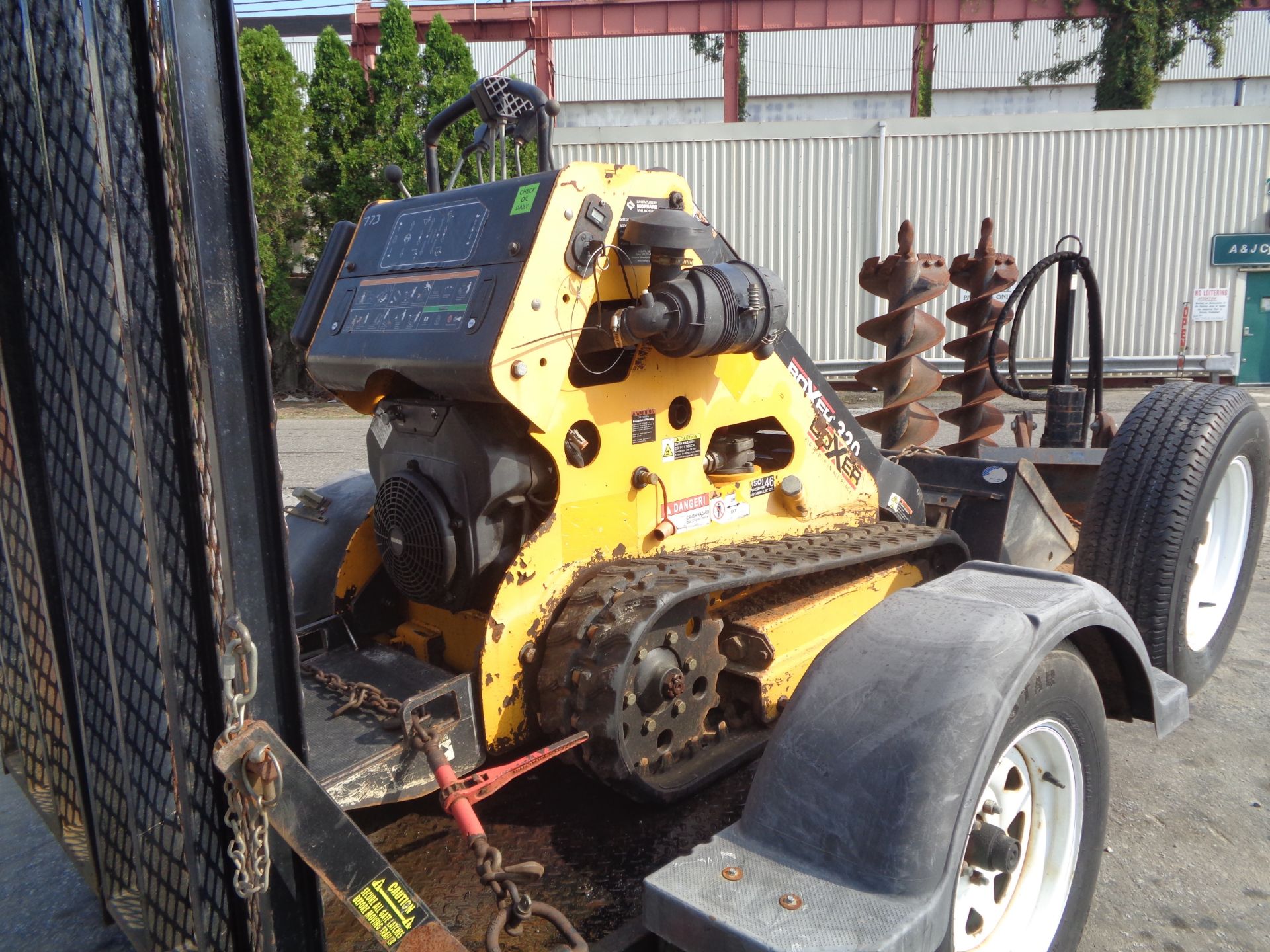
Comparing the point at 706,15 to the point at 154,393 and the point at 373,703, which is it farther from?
the point at 154,393

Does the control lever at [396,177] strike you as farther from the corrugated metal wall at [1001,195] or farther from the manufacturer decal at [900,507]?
the corrugated metal wall at [1001,195]

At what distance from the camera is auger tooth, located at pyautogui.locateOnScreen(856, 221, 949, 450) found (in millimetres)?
6359

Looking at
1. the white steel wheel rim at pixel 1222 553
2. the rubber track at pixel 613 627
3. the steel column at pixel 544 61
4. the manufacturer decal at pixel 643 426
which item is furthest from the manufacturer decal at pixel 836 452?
the steel column at pixel 544 61

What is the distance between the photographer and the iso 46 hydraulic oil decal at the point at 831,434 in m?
3.57

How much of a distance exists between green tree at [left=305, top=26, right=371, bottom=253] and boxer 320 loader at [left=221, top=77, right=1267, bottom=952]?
47.6 feet

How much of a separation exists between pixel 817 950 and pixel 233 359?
145cm

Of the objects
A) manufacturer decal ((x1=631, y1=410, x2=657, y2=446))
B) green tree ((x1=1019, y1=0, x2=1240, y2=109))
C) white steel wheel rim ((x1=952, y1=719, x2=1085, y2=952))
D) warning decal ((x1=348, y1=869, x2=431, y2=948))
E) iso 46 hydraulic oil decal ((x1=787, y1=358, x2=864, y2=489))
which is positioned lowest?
white steel wheel rim ((x1=952, y1=719, x2=1085, y2=952))

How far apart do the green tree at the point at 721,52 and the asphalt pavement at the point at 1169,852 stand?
78.8ft

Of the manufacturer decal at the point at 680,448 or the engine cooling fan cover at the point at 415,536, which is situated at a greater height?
the manufacturer decal at the point at 680,448

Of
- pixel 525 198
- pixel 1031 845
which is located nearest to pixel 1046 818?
pixel 1031 845

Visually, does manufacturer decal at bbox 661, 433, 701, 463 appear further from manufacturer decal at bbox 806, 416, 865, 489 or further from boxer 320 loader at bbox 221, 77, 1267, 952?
manufacturer decal at bbox 806, 416, 865, 489

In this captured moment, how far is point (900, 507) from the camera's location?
13.4 ft

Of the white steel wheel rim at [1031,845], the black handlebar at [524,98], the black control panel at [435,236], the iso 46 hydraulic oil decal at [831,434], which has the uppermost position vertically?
the black handlebar at [524,98]

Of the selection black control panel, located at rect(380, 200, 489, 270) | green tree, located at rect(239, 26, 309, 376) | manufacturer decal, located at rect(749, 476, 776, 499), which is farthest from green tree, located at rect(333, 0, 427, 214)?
manufacturer decal, located at rect(749, 476, 776, 499)
